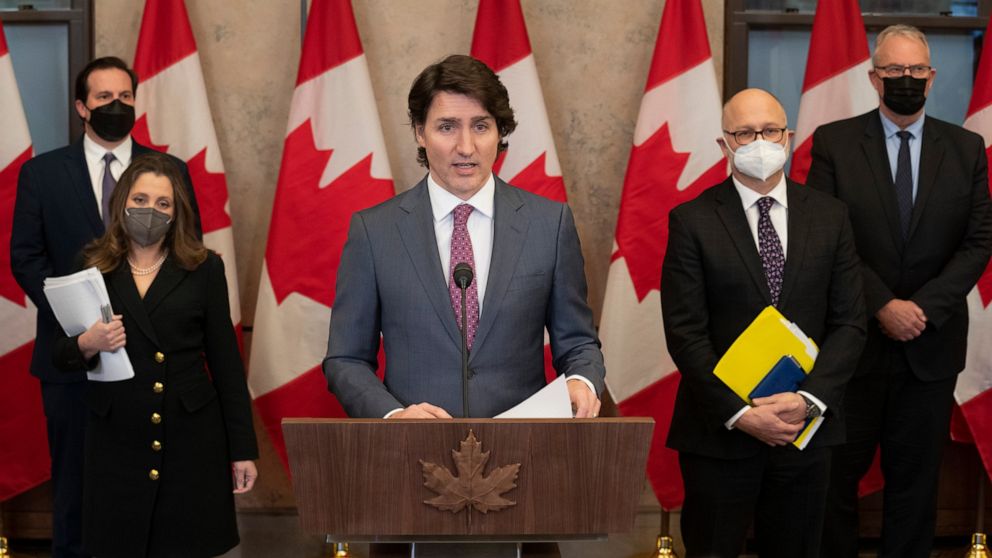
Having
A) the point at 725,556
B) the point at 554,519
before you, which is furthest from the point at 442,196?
the point at 725,556

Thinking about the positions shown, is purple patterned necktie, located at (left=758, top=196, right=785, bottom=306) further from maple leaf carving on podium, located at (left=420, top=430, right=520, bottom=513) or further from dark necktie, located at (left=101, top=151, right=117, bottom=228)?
dark necktie, located at (left=101, top=151, right=117, bottom=228)

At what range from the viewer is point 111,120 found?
4051mm

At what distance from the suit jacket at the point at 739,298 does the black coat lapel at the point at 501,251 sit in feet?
3.20

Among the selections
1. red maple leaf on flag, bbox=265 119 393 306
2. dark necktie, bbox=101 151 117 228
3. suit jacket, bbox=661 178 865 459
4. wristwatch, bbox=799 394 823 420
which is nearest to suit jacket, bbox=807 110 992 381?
suit jacket, bbox=661 178 865 459

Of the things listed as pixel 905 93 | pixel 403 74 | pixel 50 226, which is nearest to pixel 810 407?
pixel 905 93

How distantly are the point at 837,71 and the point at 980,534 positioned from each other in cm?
190

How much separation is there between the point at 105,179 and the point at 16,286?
0.72 m

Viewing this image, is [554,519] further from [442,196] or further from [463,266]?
[442,196]

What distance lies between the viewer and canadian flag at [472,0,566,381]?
14.9 ft

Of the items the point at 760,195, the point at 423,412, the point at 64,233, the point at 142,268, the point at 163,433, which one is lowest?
the point at 163,433

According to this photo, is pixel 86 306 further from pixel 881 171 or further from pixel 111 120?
pixel 881 171

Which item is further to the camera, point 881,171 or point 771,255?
point 881,171

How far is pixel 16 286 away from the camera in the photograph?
4.46m

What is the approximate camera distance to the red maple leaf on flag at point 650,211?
453 cm
